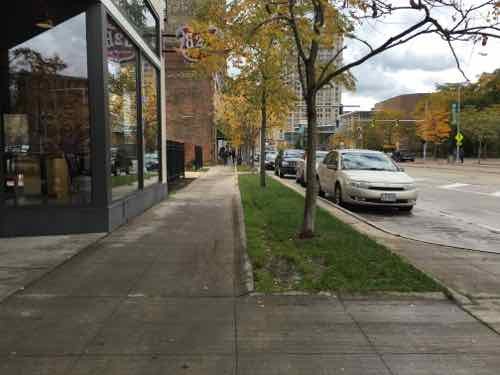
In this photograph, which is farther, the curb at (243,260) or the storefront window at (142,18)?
the storefront window at (142,18)

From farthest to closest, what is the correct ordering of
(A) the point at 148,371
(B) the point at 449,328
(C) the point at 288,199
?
(C) the point at 288,199
(B) the point at 449,328
(A) the point at 148,371

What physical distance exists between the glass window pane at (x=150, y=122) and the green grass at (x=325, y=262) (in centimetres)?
449

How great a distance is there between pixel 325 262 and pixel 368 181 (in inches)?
234

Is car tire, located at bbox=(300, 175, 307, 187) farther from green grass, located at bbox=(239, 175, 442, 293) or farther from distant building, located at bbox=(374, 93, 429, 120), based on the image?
distant building, located at bbox=(374, 93, 429, 120)

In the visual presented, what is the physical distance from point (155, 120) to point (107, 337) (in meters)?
10.2

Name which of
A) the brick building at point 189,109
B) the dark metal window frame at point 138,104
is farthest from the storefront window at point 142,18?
the brick building at point 189,109

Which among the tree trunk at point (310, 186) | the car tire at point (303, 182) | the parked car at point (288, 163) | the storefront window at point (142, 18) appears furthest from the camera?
the parked car at point (288, 163)

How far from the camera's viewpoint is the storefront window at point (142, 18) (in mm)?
9977

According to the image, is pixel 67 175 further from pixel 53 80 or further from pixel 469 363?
pixel 469 363

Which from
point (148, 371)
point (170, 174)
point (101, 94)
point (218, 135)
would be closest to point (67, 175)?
point (101, 94)

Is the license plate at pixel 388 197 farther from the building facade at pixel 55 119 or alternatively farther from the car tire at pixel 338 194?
the building facade at pixel 55 119

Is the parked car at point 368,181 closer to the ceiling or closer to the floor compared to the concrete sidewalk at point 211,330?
closer to the ceiling

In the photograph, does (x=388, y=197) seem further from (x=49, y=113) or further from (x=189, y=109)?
(x=189, y=109)

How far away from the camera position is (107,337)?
392cm
